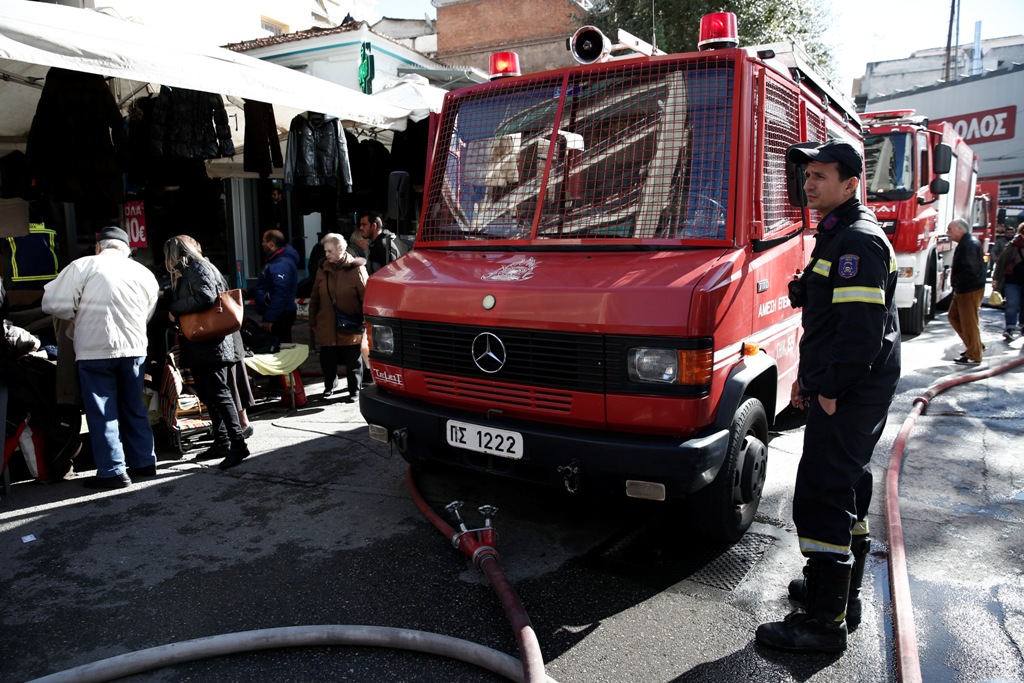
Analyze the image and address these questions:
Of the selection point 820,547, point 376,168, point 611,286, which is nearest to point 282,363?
point 376,168

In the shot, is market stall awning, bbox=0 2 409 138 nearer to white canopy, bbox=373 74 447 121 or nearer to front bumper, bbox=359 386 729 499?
white canopy, bbox=373 74 447 121

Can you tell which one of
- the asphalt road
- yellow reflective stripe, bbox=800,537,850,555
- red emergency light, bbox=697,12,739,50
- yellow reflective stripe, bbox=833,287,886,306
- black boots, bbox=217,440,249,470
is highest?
red emergency light, bbox=697,12,739,50

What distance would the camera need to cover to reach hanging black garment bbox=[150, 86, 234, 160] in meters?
6.66

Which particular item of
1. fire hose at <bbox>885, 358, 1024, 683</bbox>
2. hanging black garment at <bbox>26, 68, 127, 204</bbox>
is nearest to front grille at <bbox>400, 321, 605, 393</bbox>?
fire hose at <bbox>885, 358, 1024, 683</bbox>

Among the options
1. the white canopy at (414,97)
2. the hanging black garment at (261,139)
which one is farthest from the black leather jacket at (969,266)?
the hanging black garment at (261,139)

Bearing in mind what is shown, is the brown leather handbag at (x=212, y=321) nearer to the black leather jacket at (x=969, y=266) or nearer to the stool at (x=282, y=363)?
the stool at (x=282, y=363)

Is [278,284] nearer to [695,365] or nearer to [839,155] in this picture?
[695,365]

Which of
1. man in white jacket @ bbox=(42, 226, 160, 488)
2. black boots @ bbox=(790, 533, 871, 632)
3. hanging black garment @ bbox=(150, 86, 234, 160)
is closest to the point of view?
black boots @ bbox=(790, 533, 871, 632)

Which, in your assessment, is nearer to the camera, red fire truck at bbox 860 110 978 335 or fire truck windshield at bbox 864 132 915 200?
red fire truck at bbox 860 110 978 335

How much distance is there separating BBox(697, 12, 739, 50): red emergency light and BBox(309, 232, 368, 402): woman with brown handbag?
4.12m

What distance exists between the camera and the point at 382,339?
4297 millimetres

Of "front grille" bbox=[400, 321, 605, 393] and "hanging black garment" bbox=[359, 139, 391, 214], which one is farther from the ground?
"hanging black garment" bbox=[359, 139, 391, 214]

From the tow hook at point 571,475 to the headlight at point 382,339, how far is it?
1342 mm

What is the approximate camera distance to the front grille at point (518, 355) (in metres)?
3.47
